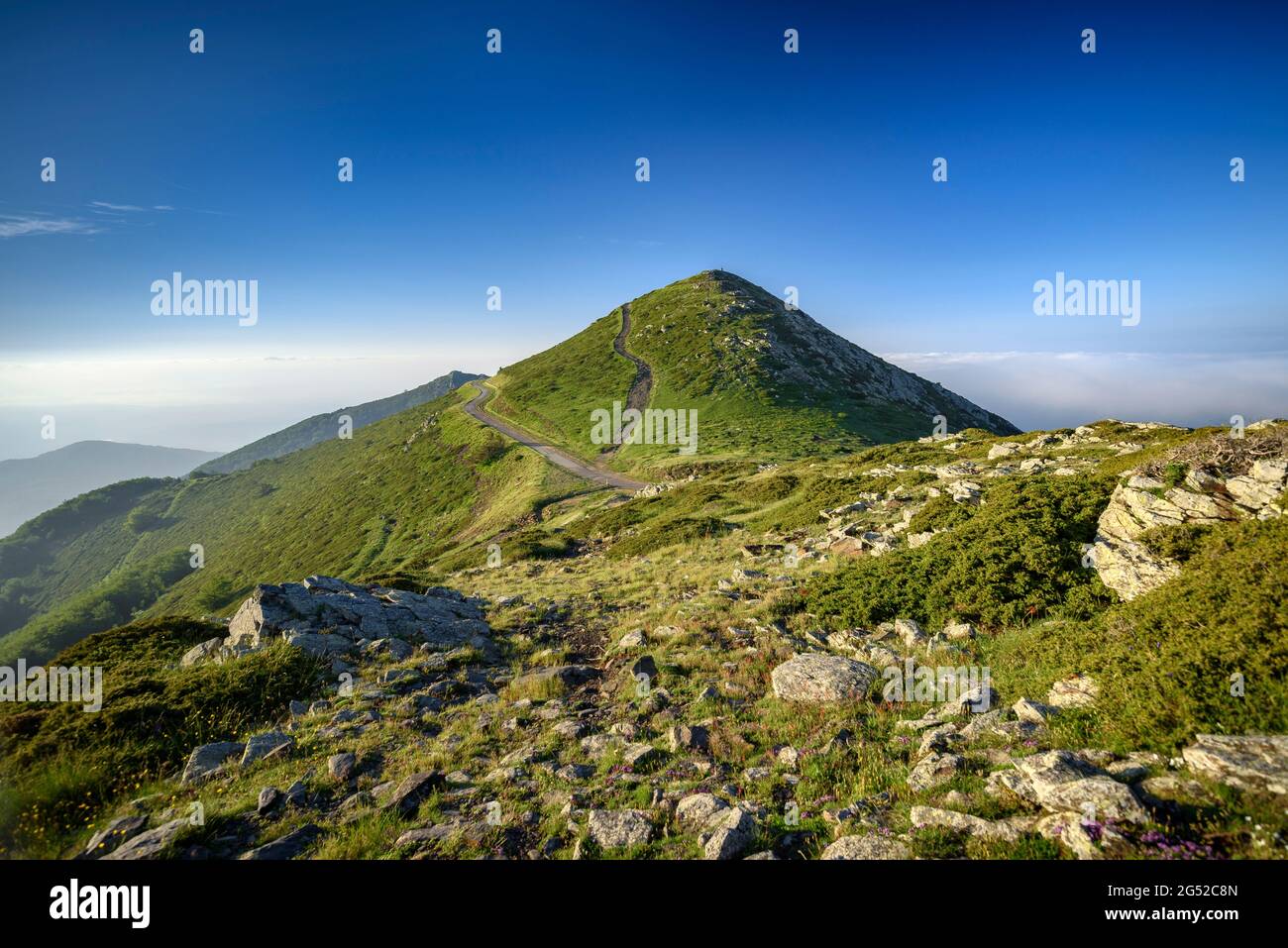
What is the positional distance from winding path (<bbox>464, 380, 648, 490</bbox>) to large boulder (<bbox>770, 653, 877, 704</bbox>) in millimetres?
42156

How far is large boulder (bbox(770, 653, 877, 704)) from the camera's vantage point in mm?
9758

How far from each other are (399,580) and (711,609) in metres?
14.5

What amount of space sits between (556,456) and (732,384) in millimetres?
30040

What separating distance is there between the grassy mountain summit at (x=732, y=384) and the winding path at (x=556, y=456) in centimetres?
213

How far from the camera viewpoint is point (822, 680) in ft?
33.2

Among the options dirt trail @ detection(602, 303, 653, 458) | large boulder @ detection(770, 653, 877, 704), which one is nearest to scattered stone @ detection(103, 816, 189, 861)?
large boulder @ detection(770, 653, 877, 704)

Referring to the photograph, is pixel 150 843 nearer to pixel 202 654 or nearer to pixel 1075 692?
pixel 202 654

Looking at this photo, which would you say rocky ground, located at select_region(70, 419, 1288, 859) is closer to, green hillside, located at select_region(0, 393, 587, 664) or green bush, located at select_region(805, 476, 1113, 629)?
green bush, located at select_region(805, 476, 1113, 629)

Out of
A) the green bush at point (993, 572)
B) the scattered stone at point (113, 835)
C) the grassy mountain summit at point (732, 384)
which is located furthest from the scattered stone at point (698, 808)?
the grassy mountain summit at point (732, 384)

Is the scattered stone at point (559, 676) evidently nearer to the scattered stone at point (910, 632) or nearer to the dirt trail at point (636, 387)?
the scattered stone at point (910, 632)

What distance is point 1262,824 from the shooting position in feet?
14.6

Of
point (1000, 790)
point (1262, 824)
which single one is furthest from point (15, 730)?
point (1262, 824)

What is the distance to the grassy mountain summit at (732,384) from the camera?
212 feet
